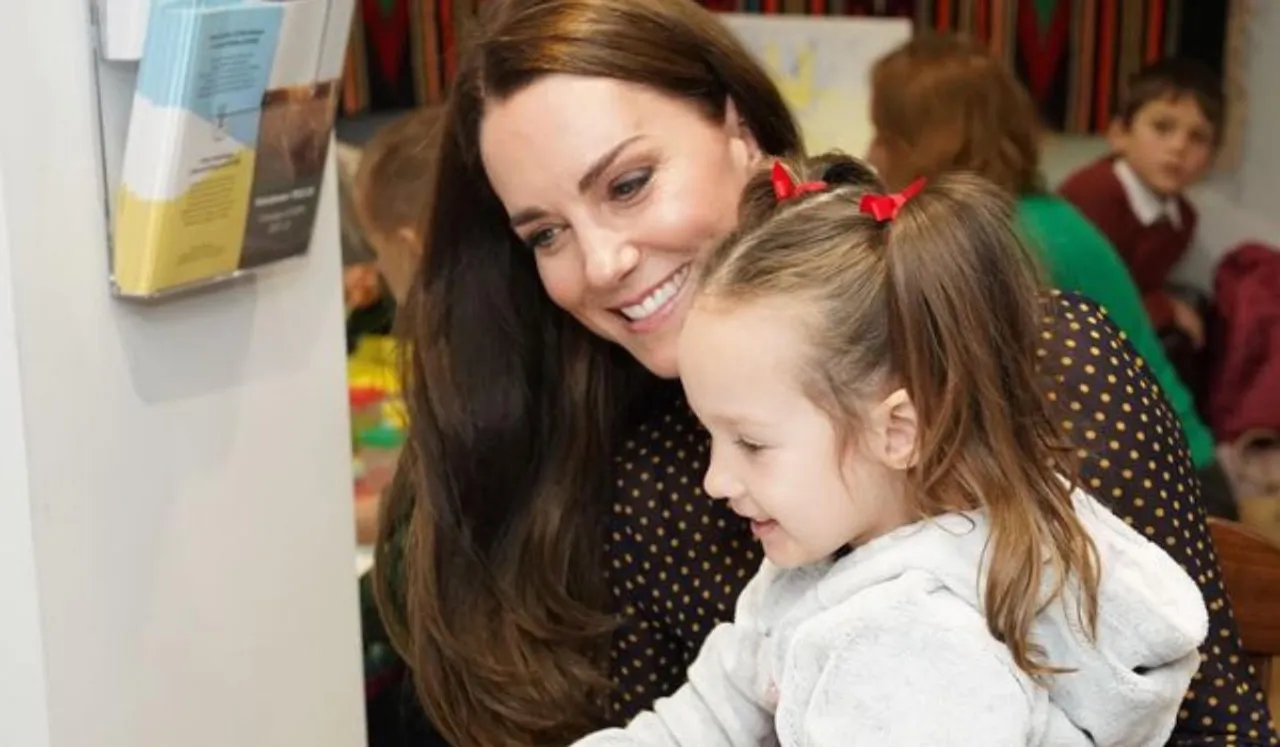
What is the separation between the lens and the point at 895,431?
1104mm

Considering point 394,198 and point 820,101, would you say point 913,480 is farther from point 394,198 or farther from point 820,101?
point 820,101

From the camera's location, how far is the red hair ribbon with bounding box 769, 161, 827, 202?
1.20 m

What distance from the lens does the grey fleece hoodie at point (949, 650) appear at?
3.40 ft

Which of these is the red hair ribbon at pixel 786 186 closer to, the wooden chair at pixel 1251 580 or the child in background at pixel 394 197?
the wooden chair at pixel 1251 580

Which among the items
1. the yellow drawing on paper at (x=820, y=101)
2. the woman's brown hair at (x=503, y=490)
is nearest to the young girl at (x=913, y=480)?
the woman's brown hair at (x=503, y=490)

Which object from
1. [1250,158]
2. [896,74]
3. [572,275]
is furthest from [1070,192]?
[572,275]

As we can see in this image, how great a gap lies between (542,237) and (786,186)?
287mm

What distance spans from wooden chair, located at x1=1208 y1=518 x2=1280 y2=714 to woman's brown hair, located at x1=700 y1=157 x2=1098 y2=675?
47 cm

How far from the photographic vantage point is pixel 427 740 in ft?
6.19

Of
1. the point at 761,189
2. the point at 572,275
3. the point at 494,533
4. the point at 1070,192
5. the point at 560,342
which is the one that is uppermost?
the point at 761,189

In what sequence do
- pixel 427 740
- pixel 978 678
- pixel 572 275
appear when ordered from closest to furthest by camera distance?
pixel 978 678
pixel 572 275
pixel 427 740

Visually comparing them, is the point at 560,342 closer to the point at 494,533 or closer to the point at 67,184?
the point at 494,533

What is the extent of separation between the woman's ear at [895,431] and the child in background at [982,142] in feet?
5.74

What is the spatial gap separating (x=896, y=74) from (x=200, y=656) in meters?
1.92
